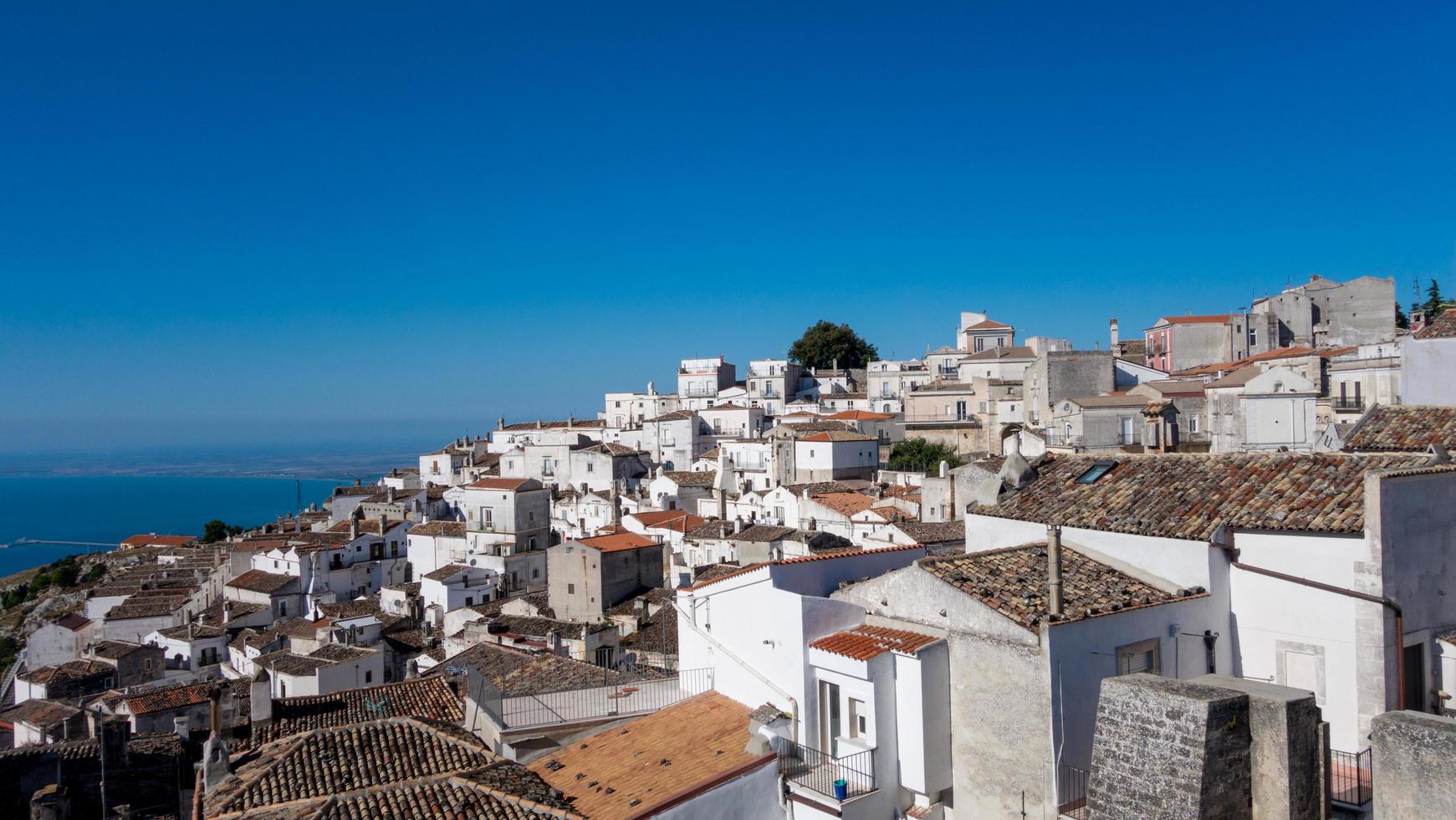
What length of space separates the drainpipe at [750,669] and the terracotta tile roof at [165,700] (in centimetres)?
1996

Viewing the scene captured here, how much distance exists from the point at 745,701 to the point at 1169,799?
6757 millimetres

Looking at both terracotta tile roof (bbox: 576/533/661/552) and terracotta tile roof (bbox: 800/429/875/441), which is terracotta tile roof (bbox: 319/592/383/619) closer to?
terracotta tile roof (bbox: 576/533/661/552)

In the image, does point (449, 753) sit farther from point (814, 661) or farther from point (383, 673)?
point (383, 673)

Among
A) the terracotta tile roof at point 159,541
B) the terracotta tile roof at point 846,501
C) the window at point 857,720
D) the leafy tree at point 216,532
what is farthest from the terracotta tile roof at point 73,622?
the window at point 857,720

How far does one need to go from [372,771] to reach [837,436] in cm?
4284

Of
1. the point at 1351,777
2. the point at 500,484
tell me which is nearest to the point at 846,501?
the point at 500,484

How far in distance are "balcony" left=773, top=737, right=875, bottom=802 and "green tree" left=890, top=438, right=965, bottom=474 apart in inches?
1650

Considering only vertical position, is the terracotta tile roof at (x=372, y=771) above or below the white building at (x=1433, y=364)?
below

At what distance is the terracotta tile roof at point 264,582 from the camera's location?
4762cm

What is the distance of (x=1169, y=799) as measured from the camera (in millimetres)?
8078

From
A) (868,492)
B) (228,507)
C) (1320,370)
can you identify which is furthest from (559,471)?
(228,507)

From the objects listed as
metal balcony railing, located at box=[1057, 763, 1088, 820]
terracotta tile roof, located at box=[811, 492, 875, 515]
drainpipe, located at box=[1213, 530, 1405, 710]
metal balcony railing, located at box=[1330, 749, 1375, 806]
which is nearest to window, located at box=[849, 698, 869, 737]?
metal balcony railing, located at box=[1057, 763, 1088, 820]

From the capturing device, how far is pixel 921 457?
54.4 m

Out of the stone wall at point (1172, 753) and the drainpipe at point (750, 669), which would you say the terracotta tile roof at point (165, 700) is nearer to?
the drainpipe at point (750, 669)
